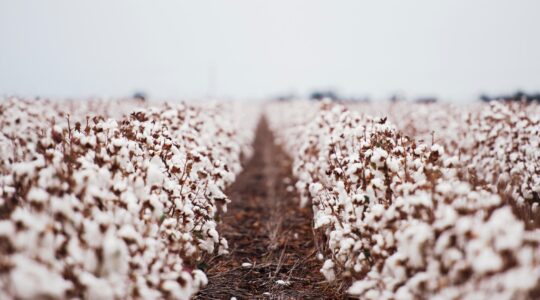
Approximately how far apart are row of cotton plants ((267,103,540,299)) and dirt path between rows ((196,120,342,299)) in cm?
80

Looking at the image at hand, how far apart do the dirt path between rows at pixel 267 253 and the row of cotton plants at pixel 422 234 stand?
80 cm

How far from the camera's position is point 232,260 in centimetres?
555

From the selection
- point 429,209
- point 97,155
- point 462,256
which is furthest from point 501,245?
point 97,155

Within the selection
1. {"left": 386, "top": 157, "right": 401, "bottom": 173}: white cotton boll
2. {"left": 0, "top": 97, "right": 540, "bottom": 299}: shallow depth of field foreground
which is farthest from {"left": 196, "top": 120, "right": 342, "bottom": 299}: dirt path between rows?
{"left": 386, "top": 157, "right": 401, "bottom": 173}: white cotton boll

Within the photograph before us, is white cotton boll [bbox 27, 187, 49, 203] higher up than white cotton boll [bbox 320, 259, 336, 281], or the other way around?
white cotton boll [bbox 27, 187, 49, 203]

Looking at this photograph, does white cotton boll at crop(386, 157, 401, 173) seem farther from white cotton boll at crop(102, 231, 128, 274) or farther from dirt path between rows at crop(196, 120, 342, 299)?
white cotton boll at crop(102, 231, 128, 274)

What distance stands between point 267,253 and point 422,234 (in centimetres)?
342

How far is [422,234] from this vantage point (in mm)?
2678

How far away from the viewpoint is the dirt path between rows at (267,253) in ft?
15.1

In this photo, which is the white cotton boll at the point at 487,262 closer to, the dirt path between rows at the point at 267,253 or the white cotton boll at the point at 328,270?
the white cotton boll at the point at 328,270

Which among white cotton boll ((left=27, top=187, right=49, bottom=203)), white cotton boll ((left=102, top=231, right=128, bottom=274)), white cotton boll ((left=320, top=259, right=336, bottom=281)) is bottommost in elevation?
white cotton boll ((left=320, top=259, right=336, bottom=281))

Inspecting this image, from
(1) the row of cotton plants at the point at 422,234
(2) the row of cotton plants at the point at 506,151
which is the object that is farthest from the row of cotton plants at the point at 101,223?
(2) the row of cotton plants at the point at 506,151

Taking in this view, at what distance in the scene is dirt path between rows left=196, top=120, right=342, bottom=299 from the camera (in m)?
4.61

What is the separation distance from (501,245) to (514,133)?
18.3ft
